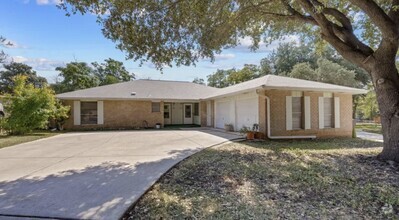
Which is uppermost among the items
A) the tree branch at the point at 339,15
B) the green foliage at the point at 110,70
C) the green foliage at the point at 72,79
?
the green foliage at the point at 110,70

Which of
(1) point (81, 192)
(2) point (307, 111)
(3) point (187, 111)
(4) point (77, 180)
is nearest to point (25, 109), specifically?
(4) point (77, 180)

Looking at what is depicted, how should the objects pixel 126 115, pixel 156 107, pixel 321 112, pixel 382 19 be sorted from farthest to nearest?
pixel 156 107 < pixel 126 115 < pixel 321 112 < pixel 382 19

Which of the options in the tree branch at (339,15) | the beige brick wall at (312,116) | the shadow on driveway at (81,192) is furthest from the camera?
the beige brick wall at (312,116)

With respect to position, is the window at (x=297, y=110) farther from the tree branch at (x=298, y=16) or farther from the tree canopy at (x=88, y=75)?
the tree canopy at (x=88, y=75)

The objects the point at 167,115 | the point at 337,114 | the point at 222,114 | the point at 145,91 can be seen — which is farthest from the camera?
the point at 167,115

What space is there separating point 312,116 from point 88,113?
51.2ft

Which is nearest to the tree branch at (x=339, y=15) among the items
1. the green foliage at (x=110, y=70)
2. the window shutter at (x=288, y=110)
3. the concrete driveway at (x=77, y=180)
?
the window shutter at (x=288, y=110)

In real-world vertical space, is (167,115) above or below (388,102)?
below

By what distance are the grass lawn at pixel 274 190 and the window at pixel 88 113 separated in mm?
14012

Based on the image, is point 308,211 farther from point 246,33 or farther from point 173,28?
point 246,33

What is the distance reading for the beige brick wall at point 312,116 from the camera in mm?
12062

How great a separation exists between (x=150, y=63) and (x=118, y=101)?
433 inches

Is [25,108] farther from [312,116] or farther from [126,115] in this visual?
[312,116]

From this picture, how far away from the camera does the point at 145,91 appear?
68.3 feet
